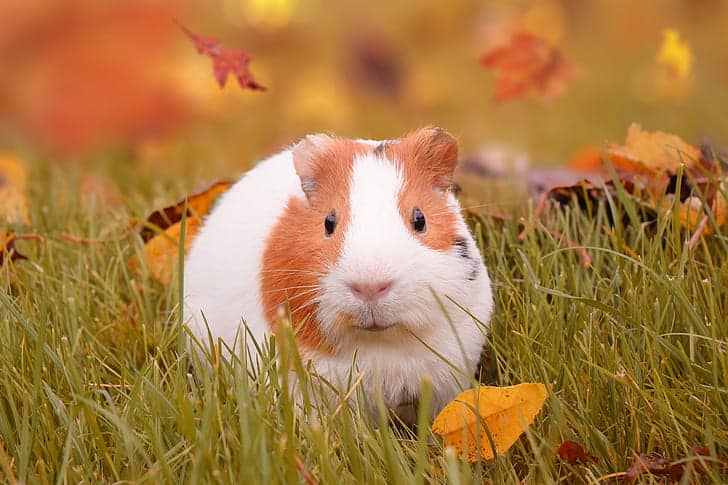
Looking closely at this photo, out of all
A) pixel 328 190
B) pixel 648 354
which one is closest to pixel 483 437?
pixel 648 354

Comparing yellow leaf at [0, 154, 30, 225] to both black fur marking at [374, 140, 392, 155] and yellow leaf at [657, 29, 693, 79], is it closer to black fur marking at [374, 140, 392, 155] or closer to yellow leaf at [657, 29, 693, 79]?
black fur marking at [374, 140, 392, 155]

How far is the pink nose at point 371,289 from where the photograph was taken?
2.26 meters

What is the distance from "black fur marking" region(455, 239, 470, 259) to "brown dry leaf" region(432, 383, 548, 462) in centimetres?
39

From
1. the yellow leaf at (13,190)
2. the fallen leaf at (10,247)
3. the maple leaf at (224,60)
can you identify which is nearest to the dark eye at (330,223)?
the maple leaf at (224,60)

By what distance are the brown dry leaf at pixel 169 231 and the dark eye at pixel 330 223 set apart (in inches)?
34.8

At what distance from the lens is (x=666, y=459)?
7.33ft

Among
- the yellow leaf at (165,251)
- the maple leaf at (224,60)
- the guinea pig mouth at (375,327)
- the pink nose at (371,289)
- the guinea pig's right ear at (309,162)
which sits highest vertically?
the maple leaf at (224,60)

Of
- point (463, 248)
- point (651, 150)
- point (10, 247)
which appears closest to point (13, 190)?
point (10, 247)

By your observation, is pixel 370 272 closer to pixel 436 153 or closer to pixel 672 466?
pixel 436 153

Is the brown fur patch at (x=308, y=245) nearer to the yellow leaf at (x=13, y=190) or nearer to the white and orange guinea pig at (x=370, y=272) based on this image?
the white and orange guinea pig at (x=370, y=272)

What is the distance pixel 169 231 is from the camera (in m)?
3.42

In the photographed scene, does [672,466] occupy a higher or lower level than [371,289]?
lower

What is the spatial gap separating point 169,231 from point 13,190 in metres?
1.33

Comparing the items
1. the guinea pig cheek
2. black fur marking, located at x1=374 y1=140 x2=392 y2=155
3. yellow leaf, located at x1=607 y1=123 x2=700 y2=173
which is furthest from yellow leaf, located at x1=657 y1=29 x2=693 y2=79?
the guinea pig cheek
